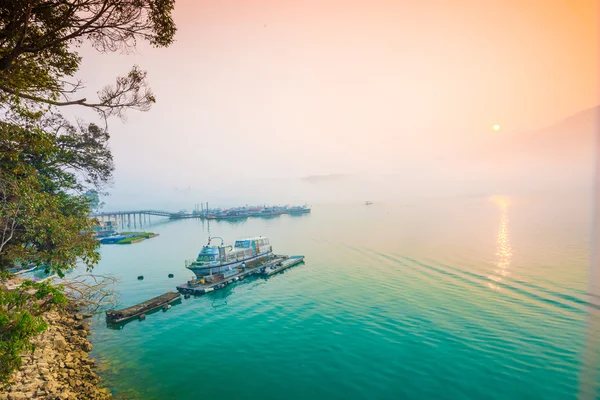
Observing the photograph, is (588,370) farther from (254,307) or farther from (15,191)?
(15,191)

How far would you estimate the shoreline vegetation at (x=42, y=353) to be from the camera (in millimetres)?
8594

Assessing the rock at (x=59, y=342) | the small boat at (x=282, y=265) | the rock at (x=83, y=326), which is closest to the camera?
the rock at (x=59, y=342)

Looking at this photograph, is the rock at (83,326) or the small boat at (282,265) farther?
the small boat at (282,265)

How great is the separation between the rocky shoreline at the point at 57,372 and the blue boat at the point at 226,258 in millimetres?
15691

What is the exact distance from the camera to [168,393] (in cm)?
1323

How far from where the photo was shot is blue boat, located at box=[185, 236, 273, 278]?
34.1 meters

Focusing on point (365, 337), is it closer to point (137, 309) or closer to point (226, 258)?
point (137, 309)

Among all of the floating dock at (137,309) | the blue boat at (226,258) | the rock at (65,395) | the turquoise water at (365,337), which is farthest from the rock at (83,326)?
the blue boat at (226,258)

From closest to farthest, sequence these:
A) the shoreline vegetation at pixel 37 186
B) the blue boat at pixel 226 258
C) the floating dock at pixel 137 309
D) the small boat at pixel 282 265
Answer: the shoreline vegetation at pixel 37 186 < the floating dock at pixel 137 309 < the blue boat at pixel 226 258 < the small boat at pixel 282 265

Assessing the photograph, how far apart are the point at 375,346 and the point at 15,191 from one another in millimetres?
19966

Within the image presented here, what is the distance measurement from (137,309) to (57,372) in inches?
421

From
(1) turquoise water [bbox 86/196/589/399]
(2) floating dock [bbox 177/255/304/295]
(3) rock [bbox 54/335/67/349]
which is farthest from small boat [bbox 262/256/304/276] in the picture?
(3) rock [bbox 54/335/67/349]

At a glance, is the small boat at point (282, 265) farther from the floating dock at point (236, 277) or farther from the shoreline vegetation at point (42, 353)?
the shoreline vegetation at point (42, 353)

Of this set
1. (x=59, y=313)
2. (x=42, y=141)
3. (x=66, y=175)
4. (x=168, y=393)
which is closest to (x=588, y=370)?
(x=168, y=393)
